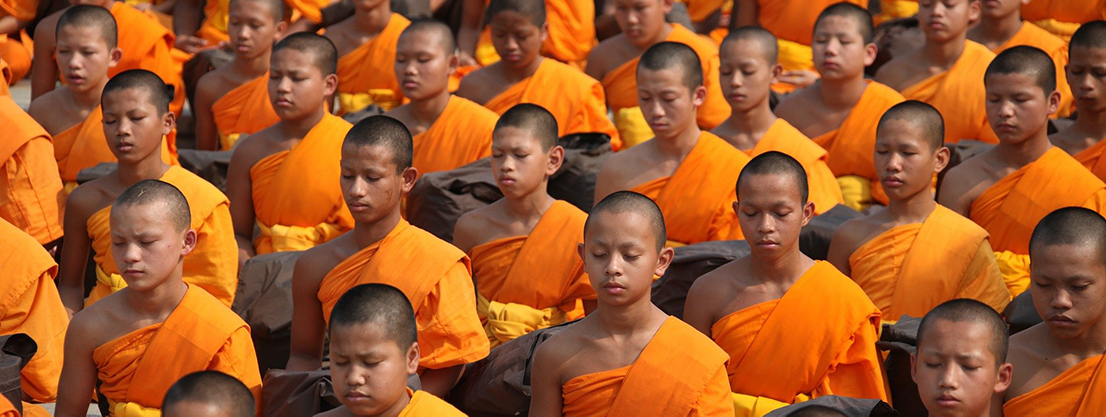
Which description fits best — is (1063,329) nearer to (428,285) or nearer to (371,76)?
(428,285)

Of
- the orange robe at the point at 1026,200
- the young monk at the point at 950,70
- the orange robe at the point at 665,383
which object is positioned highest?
the young monk at the point at 950,70

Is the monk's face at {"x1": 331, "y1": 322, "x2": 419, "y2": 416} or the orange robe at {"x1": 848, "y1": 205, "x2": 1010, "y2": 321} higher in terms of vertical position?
the orange robe at {"x1": 848, "y1": 205, "x2": 1010, "y2": 321}

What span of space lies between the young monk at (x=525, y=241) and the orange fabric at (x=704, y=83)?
290cm

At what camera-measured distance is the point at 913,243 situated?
23.5ft

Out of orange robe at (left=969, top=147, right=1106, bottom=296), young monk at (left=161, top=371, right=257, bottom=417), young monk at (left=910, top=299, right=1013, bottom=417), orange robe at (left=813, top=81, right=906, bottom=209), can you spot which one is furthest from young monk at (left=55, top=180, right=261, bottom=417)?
orange robe at (left=813, top=81, right=906, bottom=209)

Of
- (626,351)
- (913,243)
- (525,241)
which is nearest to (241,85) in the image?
(525,241)

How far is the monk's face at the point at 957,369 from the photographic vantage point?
18.1 ft

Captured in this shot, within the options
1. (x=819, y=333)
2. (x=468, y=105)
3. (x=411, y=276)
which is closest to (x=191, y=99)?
(x=468, y=105)

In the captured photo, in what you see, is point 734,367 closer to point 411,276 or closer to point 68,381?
point 411,276

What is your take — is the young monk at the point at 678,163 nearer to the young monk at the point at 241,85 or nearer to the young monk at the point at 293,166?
the young monk at the point at 293,166

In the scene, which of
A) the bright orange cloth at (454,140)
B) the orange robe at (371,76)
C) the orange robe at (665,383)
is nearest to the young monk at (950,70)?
the bright orange cloth at (454,140)

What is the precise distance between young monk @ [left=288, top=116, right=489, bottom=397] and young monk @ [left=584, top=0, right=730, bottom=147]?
145 inches

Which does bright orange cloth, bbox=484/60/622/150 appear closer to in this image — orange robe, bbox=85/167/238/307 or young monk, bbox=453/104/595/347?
young monk, bbox=453/104/595/347

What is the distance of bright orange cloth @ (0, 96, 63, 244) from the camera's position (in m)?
7.89
